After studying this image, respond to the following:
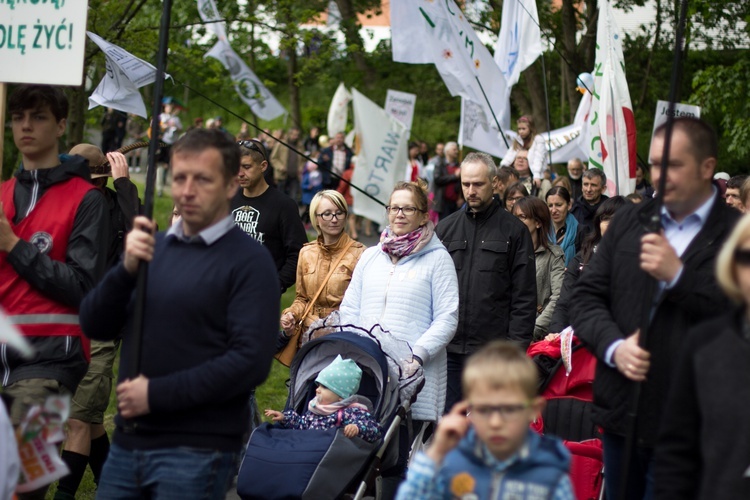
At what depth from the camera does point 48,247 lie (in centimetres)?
529

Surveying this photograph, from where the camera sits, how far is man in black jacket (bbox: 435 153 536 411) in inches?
303

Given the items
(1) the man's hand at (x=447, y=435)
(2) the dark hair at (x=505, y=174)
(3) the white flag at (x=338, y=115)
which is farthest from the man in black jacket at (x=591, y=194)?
(3) the white flag at (x=338, y=115)

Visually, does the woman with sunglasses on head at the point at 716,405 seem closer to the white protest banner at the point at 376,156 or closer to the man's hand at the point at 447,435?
the man's hand at the point at 447,435

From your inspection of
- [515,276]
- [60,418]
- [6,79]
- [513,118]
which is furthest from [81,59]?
[513,118]

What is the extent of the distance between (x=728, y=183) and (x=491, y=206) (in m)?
3.17

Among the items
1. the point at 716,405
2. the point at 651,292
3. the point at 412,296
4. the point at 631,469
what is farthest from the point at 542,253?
the point at 716,405

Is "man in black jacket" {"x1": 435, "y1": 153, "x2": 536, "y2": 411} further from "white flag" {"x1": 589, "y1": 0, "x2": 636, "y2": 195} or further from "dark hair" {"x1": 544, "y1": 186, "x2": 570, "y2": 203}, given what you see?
"dark hair" {"x1": 544, "y1": 186, "x2": 570, "y2": 203}

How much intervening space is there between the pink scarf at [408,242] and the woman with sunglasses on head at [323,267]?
59cm

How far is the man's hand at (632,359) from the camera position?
435 cm

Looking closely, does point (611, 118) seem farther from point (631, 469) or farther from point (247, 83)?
point (631, 469)

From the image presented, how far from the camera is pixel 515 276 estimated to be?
25.6 feet

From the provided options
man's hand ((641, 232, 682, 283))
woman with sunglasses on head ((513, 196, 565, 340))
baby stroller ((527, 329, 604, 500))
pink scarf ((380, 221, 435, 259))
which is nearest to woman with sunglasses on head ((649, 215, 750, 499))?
man's hand ((641, 232, 682, 283))

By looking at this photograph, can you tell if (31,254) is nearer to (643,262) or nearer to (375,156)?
(643,262)

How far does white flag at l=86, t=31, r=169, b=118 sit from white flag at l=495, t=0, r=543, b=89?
4.81 metres
